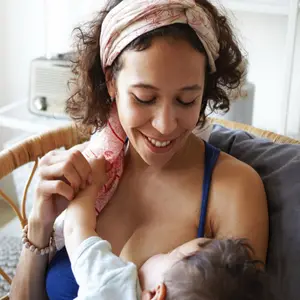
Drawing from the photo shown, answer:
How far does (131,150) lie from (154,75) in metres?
0.32

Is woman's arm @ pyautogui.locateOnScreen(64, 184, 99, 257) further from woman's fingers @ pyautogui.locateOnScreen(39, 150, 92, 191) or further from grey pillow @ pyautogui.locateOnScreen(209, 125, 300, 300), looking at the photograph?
grey pillow @ pyautogui.locateOnScreen(209, 125, 300, 300)

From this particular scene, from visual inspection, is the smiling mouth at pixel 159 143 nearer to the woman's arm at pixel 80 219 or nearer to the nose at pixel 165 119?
the nose at pixel 165 119

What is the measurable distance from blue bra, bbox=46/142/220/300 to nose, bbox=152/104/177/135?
0.17 meters

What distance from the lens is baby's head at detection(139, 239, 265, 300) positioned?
2.88 feet

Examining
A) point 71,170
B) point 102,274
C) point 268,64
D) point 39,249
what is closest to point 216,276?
point 102,274

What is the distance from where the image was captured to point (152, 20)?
108 cm

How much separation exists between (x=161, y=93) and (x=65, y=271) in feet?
1.50

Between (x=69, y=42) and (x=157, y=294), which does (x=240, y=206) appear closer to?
(x=157, y=294)

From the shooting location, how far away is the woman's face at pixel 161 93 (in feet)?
3.47

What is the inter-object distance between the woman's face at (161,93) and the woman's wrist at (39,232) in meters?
0.29

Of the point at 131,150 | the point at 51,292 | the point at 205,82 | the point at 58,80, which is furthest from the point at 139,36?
the point at 58,80

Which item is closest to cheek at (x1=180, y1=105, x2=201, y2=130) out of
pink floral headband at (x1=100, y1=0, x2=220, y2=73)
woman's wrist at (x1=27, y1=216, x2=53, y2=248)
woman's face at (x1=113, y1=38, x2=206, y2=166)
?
woman's face at (x1=113, y1=38, x2=206, y2=166)

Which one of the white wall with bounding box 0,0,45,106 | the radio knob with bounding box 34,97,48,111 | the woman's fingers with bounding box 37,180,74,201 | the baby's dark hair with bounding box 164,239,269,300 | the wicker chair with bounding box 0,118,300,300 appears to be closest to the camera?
the baby's dark hair with bounding box 164,239,269,300

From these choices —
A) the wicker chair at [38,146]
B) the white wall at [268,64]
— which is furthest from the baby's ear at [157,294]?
the white wall at [268,64]
